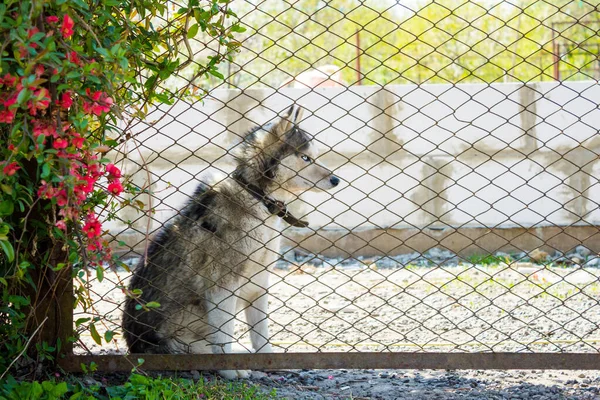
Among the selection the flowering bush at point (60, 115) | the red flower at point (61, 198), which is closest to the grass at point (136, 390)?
the flowering bush at point (60, 115)

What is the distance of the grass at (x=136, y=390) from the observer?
2842mm

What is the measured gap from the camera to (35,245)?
2.81 metres

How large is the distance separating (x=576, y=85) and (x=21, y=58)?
5825 mm

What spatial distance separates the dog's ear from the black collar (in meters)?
0.43

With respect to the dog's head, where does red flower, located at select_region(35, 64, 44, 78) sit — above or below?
below

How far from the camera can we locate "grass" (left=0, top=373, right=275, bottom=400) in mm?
2842

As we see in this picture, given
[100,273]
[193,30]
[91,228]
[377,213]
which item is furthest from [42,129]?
[377,213]

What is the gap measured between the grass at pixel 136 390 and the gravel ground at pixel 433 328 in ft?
0.65

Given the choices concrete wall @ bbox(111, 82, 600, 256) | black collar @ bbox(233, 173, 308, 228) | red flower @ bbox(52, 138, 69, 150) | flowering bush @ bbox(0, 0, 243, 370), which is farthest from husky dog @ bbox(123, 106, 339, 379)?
concrete wall @ bbox(111, 82, 600, 256)

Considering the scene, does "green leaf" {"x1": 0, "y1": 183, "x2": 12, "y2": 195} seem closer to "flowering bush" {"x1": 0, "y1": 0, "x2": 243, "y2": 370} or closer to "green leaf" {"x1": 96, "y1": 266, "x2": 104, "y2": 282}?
"flowering bush" {"x1": 0, "y1": 0, "x2": 243, "y2": 370}

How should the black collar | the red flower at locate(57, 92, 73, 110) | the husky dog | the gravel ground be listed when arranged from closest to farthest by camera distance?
the red flower at locate(57, 92, 73, 110)
the gravel ground
the husky dog
the black collar

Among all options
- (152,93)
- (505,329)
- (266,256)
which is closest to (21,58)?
(152,93)

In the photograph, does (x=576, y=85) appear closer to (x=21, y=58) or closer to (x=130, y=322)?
(x=130, y=322)

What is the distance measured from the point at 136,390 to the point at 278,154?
71.3 inches
